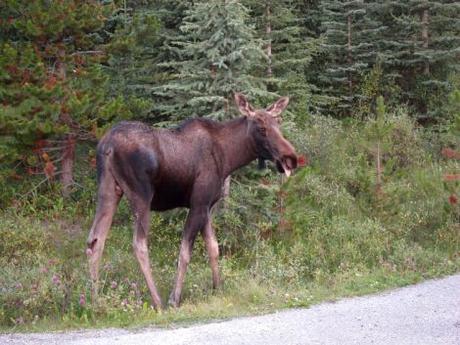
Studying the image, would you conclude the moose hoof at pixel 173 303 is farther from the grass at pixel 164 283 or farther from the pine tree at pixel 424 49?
the pine tree at pixel 424 49

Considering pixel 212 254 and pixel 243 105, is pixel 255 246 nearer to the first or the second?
pixel 212 254

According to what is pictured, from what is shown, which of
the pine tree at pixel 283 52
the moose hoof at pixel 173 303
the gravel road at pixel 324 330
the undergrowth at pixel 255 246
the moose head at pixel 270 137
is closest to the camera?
the gravel road at pixel 324 330

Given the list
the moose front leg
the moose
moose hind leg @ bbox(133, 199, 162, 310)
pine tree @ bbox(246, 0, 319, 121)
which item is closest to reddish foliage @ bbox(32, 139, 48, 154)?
the moose

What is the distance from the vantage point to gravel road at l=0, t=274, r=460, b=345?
6965mm

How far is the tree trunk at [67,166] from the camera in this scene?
47.9 ft

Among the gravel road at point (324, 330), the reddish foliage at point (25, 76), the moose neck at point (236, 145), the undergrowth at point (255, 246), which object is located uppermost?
the reddish foliage at point (25, 76)

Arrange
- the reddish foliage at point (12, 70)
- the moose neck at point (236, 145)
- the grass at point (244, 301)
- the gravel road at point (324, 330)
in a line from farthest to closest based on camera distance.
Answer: the reddish foliage at point (12, 70), the moose neck at point (236, 145), the grass at point (244, 301), the gravel road at point (324, 330)

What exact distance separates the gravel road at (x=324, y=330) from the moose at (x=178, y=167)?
146 centimetres

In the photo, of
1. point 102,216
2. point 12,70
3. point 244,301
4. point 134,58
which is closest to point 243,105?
point 102,216

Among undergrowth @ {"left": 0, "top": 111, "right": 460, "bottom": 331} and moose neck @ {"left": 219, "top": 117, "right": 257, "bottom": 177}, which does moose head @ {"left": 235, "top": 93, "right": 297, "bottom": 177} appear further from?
undergrowth @ {"left": 0, "top": 111, "right": 460, "bottom": 331}

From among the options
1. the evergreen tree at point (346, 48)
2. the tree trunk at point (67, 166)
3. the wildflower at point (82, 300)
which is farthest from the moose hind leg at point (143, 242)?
the evergreen tree at point (346, 48)

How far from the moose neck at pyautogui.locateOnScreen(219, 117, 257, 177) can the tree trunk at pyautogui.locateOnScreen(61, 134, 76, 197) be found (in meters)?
5.78

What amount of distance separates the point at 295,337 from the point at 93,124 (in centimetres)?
806

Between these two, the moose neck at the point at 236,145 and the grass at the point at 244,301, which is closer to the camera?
the grass at the point at 244,301
